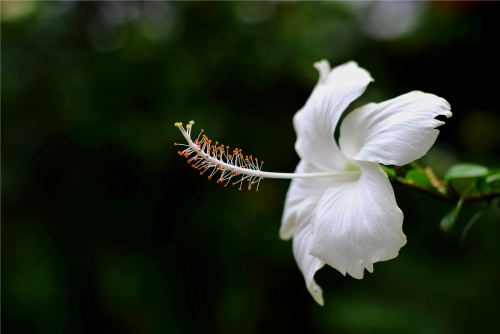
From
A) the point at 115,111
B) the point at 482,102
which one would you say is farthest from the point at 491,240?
the point at 115,111

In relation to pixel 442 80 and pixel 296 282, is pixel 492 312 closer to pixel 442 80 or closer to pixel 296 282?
pixel 296 282

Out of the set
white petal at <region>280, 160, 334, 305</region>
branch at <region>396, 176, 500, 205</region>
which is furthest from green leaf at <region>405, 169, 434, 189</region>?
white petal at <region>280, 160, 334, 305</region>

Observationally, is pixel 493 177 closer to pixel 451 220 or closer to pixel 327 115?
pixel 451 220

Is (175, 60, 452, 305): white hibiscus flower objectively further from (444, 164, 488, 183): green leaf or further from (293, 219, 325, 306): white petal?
(444, 164, 488, 183): green leaf

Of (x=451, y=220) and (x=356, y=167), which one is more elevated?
(x=356, y=167)

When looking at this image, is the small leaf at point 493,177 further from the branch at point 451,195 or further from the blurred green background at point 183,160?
the blurred green background at point 183,160

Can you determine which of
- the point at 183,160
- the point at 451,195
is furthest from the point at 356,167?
the point at 183,160
